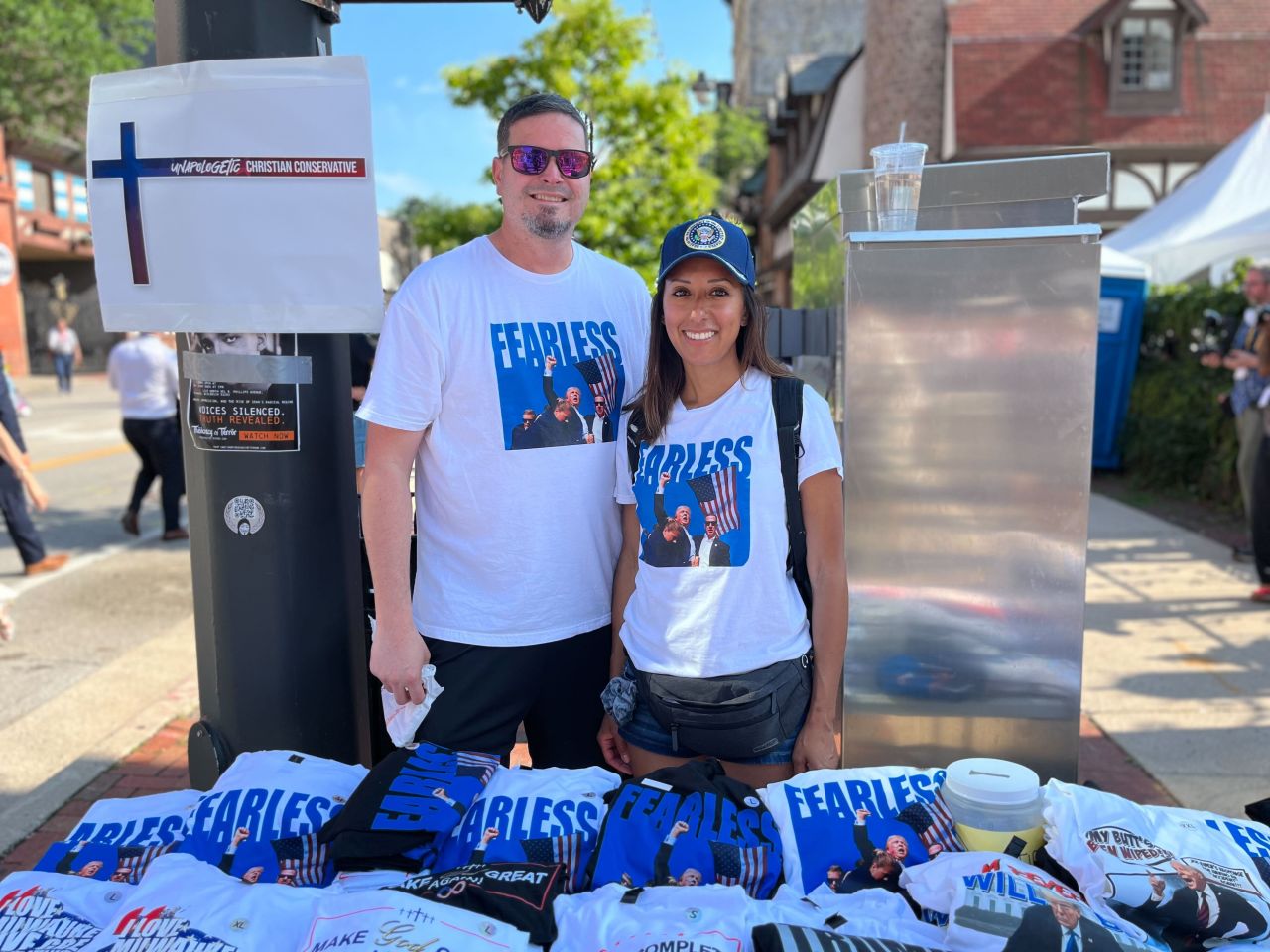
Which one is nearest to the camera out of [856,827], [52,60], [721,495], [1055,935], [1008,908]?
[1055,935]

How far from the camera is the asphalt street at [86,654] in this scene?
13.8 ft

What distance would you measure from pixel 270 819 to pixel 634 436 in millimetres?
1163

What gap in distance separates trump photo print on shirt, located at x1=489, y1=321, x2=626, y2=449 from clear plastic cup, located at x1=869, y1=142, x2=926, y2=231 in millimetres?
809

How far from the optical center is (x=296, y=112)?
257 cm

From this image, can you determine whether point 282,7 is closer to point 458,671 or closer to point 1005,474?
point 458,671

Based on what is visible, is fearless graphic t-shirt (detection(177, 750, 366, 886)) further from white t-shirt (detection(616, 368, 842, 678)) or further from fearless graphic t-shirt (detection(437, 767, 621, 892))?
white t-shirt (detection(616, 368, 842, 678))

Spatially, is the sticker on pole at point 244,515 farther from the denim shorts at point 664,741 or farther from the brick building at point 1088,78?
the brick building at point 1088,78

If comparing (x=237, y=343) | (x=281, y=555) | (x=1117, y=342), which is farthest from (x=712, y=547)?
(x=1117, y=342)

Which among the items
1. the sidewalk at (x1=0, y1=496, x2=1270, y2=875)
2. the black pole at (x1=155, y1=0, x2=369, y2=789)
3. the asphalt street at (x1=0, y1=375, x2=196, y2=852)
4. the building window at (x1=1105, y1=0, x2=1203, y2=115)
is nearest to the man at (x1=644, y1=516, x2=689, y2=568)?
the black pole at (x1=155, y1=0, x2=369, y2=789)

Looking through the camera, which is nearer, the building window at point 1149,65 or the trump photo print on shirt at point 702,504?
the trump photo print on shirt at point 702,504

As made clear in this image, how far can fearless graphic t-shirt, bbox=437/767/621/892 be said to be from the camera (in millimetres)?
2047

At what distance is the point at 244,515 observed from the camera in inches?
108

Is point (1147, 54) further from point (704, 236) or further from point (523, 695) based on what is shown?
point (523, 695)

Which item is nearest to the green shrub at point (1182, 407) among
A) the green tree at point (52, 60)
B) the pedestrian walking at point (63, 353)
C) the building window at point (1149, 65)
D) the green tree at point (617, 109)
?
the green tree at point (617, 109)
